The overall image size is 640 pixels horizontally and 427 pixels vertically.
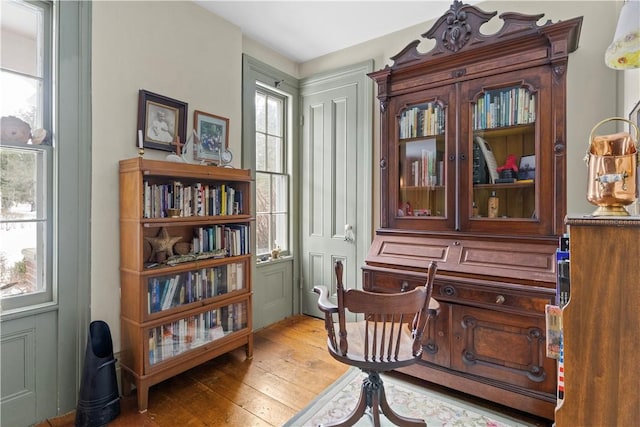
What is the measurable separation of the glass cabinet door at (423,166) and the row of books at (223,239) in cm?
123

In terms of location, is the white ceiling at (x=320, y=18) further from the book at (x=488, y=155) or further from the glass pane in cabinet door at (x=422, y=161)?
the book at (x=488, y=155)

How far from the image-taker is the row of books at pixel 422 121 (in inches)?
Answer: 90.1

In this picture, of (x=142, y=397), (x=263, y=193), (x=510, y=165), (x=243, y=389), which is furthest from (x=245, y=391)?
(x=510, y=165)

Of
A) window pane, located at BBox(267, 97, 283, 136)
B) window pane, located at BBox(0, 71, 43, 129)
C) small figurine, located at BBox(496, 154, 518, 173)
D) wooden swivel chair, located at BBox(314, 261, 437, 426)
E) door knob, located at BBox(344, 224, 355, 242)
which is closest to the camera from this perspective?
wooden swivel chair, located at BBox(314, 261, 437, 426)

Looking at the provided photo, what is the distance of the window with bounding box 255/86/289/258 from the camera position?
3.26 meters

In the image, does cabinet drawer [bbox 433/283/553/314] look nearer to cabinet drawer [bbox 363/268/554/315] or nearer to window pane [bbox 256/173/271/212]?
cabinet drawer [bbox 363/268/554/315]

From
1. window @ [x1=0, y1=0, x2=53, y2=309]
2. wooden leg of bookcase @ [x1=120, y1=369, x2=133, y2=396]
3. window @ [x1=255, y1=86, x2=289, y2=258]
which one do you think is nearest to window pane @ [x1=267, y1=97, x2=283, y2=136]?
window @ [x1=255, y1=86, x2=289, y2=258]

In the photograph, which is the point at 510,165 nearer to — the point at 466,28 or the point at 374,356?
the point at 466,28

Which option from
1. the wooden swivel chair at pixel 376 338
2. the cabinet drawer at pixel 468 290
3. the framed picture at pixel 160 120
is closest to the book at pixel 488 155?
the cabinet drawer at pixel 468 290

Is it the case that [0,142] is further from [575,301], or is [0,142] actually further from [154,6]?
[575,301]

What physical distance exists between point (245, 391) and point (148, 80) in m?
2.30

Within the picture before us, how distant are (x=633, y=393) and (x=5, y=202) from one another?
2761 millimetres

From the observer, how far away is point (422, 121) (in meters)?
2.36

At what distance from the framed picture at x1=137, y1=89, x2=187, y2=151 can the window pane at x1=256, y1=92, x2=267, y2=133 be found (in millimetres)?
884
